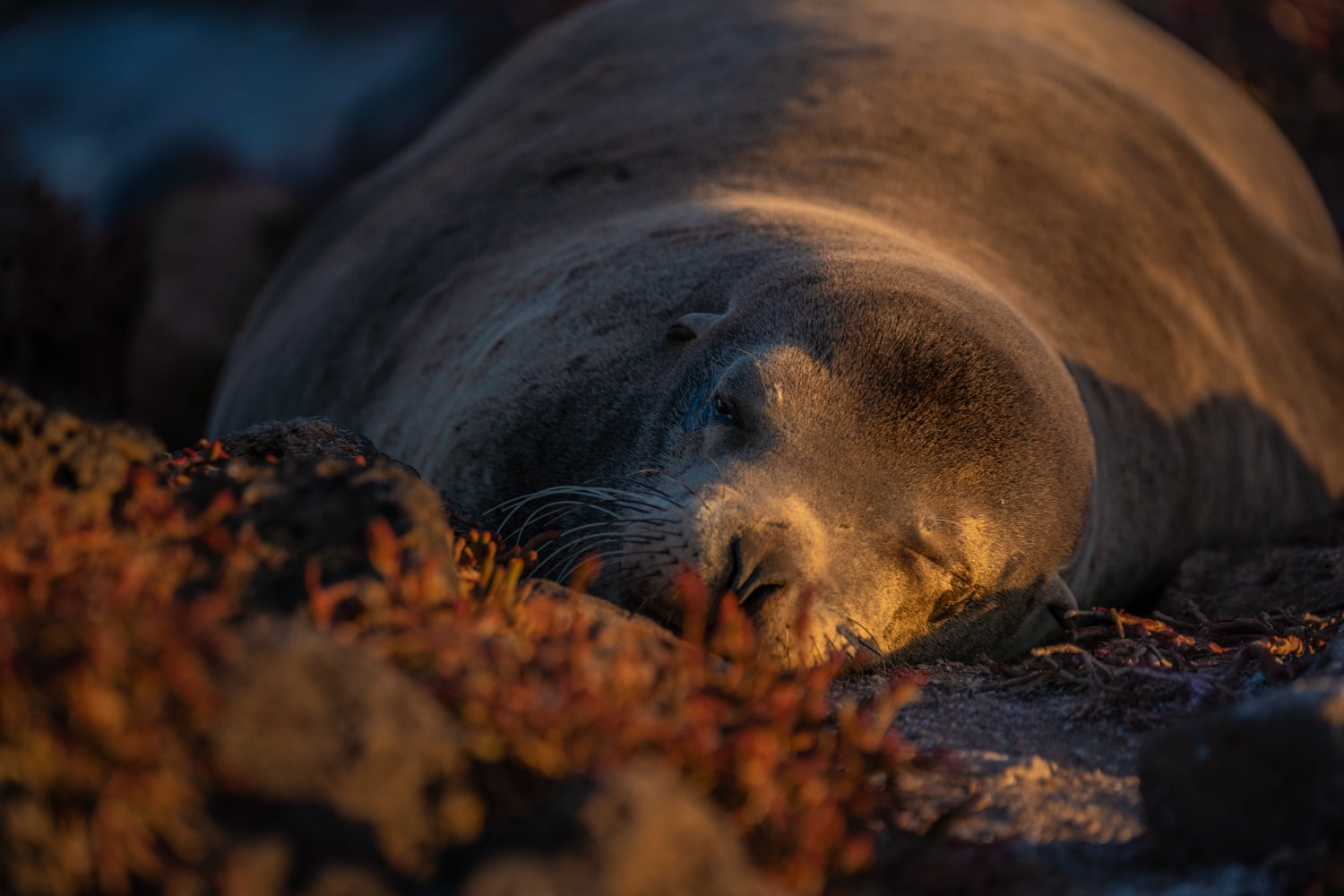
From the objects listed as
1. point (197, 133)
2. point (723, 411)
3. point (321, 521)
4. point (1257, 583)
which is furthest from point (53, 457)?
point (197, 133)

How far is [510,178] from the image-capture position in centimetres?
533

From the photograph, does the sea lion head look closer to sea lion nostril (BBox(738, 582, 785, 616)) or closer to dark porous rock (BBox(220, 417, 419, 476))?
sea lion nostril (BBox(738, 582, 785, 616))

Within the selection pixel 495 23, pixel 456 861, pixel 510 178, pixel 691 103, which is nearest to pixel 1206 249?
pixel 691 103

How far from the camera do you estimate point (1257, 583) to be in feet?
13.8

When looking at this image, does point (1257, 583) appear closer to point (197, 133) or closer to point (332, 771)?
point (332, 771)

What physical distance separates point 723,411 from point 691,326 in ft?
1.42

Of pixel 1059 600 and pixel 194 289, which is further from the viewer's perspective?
pixel 194 289

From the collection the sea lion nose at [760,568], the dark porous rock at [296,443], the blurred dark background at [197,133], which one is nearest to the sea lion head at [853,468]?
the sea lion nose at [760,568]

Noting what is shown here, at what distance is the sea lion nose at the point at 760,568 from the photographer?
9.22ft

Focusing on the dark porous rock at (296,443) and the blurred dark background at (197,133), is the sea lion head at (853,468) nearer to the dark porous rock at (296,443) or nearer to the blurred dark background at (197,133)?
the dark porous rock at (296,443)

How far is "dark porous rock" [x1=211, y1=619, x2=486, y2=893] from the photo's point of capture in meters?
1.57

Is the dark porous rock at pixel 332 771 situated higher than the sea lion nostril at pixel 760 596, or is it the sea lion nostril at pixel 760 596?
the dark porous rock at pixel 332 771

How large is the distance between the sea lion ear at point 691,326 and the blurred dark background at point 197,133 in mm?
4433

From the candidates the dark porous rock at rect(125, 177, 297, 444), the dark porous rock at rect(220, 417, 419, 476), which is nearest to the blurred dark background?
the dark porous rock at rect(125, 177, 297, 444)
